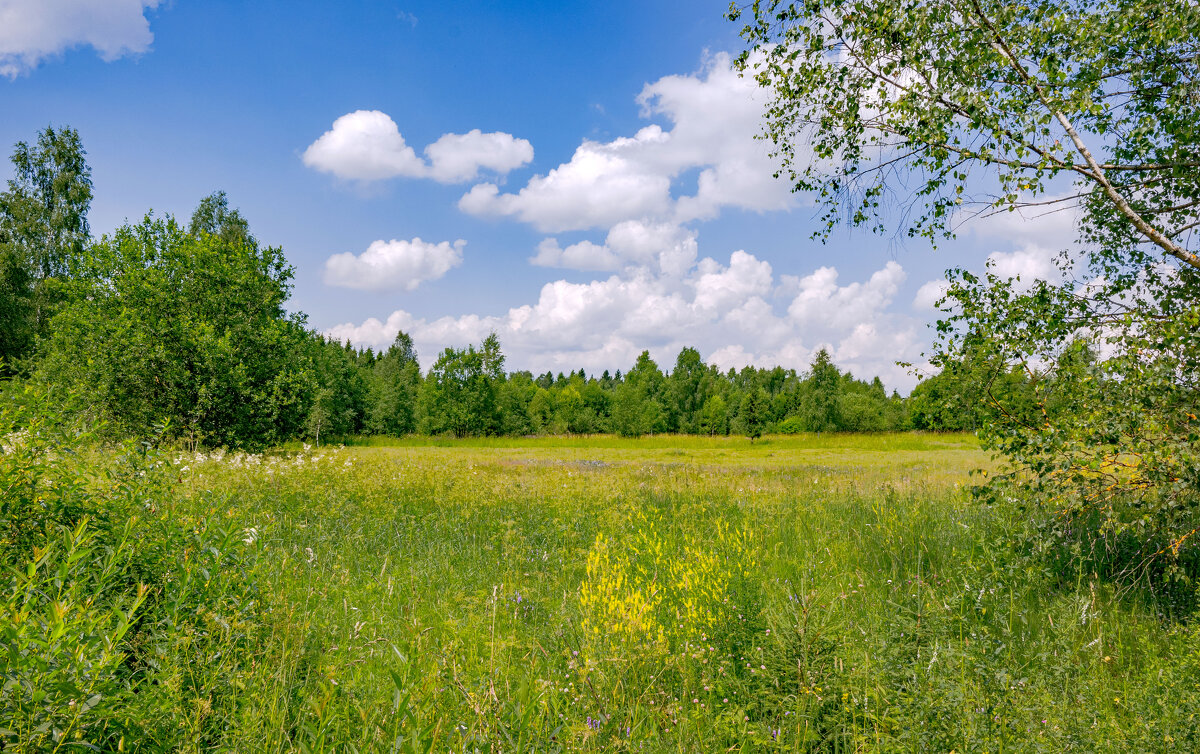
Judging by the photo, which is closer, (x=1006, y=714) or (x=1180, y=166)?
(x=1006, y=714)

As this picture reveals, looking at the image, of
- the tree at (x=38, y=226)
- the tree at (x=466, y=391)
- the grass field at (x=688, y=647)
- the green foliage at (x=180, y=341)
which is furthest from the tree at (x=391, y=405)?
the grass field at (x=688, y=647)

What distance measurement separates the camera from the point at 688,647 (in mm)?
3568

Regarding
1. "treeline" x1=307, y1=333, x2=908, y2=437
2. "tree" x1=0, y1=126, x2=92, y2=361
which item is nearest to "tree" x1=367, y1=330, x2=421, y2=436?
"treeline" x1=307, y1=333, x2=908, y2=437

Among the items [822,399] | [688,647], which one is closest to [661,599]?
[688,647]

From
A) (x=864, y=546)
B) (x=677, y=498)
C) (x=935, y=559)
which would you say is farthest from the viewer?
(x=677, y=498)

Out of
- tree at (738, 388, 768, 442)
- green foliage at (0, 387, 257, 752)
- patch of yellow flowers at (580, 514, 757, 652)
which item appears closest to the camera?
green foliage at (0, 387, 257, 752)

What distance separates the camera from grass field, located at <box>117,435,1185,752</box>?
8.55ft

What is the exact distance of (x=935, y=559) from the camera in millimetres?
6734

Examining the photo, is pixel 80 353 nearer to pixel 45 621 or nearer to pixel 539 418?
pixel 45 621

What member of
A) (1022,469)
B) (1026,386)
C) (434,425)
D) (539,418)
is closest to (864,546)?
(1022,469)

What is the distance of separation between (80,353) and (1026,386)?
2704 cm

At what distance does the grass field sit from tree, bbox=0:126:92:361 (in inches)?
1344

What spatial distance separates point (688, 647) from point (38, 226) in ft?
137

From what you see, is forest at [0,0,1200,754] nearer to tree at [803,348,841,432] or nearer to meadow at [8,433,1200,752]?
meadow at [8,433,1200,752]
